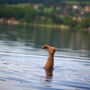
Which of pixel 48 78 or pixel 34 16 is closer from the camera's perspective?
pixel 48 78

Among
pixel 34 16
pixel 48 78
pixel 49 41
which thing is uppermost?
pixel 34 16

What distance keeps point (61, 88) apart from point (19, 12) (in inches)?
6028

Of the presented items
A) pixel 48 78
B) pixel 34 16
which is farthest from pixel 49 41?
pixel 34 16

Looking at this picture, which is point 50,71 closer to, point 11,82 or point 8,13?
point 11,82

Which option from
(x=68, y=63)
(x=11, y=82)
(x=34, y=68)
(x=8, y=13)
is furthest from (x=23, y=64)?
(x=8, y=13)

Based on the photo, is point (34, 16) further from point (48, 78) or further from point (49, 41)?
point (48, 78)

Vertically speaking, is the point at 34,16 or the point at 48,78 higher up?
the point at 34,16

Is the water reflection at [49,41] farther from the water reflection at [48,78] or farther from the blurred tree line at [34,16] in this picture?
the blurred tree line at [34,16]

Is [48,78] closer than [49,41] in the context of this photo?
Yes

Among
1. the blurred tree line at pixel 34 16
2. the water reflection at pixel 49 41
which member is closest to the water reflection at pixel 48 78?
the water reflection at pixel 49 41

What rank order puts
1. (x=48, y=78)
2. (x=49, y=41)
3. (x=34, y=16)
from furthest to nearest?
1. (x=34, y=16)
2. (x=49, y=41)
3. (x=48, y=78)

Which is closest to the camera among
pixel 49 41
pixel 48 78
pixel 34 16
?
pixel 48 78

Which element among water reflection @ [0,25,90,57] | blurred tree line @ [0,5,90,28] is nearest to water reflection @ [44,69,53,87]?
water reflection @ [0,25,90,57]

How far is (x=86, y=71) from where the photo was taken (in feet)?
83.3
